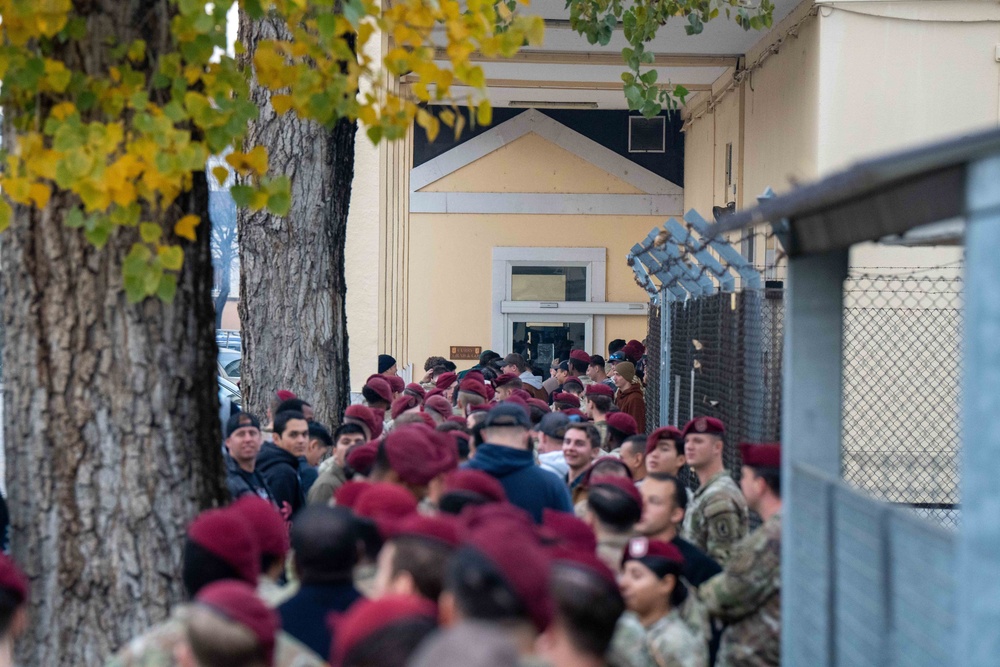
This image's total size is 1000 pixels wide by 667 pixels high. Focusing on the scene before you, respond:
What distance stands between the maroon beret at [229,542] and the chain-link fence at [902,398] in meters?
9.01

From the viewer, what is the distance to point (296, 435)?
7.71m

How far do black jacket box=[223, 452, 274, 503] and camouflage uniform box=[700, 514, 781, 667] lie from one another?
2930mm

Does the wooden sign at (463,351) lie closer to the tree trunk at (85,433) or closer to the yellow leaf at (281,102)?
the yellow leaf at (281,102)

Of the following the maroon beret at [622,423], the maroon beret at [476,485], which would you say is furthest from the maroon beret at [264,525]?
the maroon beret at [622,423]

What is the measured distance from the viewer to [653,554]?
182 inches

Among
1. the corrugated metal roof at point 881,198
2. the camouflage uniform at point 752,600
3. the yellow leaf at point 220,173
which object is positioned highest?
the yellow leaf at point 220,173

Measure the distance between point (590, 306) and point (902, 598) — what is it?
20.6 meters

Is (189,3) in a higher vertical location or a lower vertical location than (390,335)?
higher

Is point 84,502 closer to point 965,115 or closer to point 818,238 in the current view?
point 818,238

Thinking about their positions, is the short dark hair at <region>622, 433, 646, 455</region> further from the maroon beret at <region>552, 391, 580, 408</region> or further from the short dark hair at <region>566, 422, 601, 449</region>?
the maroon beret at <region>552, 391, 580, 408</region>

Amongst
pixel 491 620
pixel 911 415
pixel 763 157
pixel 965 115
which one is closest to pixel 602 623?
pixel 491 620

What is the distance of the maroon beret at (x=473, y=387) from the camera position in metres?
11.3

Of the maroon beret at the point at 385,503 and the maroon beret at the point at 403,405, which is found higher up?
the maroon beret at the point at 385,503

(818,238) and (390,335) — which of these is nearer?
(818,238)
